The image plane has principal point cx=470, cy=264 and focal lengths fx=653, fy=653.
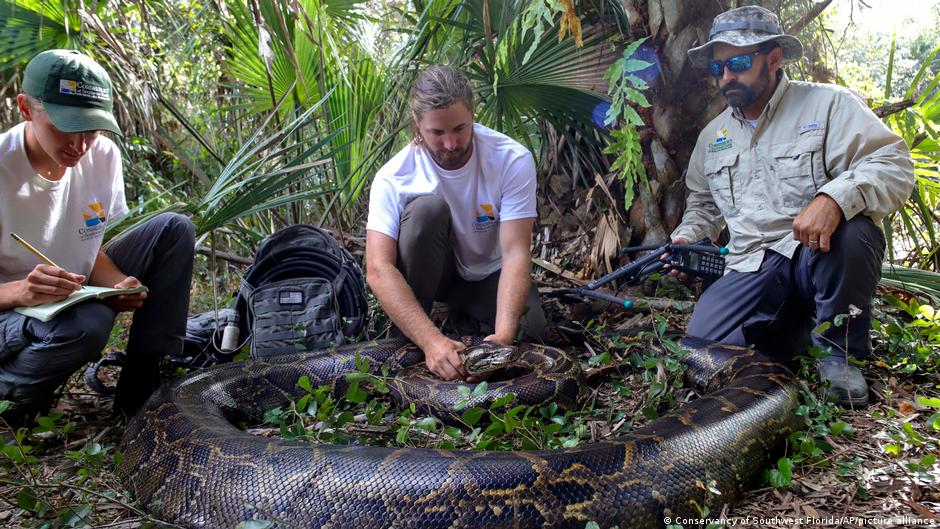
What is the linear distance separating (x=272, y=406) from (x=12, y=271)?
5.64 feet

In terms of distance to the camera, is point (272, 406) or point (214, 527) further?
point (272, 406)

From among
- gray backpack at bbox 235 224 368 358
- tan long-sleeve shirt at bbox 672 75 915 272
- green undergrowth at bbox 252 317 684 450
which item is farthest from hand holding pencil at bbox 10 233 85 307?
tan long-sleeve shirt at bbox 672 75 915 272

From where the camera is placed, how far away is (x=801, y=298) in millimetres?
4520

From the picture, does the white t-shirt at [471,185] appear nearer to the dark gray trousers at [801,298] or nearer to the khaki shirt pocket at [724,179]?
the khaki shirt pocket at [724,179]

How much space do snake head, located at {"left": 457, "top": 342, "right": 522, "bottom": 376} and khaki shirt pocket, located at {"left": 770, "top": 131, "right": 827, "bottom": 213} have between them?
7.07ft

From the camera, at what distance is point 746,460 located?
306 cm

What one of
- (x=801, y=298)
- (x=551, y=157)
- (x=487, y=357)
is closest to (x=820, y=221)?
(x=801, y=298)

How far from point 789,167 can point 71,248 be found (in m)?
4.69

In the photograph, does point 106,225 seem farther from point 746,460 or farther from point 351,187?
point 746,460

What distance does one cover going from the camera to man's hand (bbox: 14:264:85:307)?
11.4 feet

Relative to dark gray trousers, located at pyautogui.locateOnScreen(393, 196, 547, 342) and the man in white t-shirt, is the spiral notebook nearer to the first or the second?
the man in white t-shirt

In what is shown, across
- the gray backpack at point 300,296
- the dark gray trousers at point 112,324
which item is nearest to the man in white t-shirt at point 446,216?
the gray backpack at point 300,296

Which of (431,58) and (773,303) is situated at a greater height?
(431,58)

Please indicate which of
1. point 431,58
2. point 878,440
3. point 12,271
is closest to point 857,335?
point 878,440
